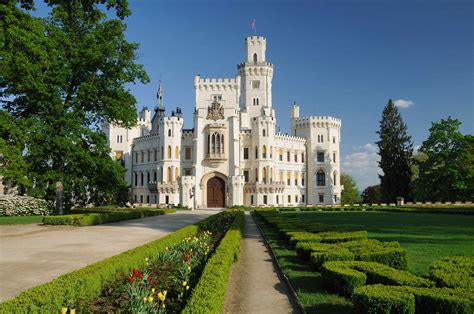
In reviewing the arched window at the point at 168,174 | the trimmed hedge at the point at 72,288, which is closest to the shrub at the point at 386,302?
the trimmed hedge at the point at 72,288

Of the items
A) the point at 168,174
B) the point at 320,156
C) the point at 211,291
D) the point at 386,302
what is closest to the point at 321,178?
the point at 320,156

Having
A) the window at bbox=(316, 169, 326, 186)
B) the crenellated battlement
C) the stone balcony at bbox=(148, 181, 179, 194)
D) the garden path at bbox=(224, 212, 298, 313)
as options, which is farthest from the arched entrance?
the garden path at bbox=(224, 212, 298, 313)

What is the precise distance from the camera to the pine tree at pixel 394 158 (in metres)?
63.2

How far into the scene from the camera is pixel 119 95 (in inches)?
1187

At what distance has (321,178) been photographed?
71875 millimetres

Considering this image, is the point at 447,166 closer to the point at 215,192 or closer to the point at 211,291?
the point at 215,192

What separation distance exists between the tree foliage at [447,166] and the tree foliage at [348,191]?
34567mm

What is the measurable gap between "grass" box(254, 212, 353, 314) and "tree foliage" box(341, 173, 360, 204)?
3253 inches

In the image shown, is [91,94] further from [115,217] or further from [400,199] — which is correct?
[400,199]

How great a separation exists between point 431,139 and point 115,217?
4681cm

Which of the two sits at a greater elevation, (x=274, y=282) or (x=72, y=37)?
(x=72, y=37)

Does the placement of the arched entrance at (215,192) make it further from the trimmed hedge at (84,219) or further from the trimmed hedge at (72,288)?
the trimmed hedge at (72,288)

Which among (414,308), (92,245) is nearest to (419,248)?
(414,308)

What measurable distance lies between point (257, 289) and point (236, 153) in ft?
174
